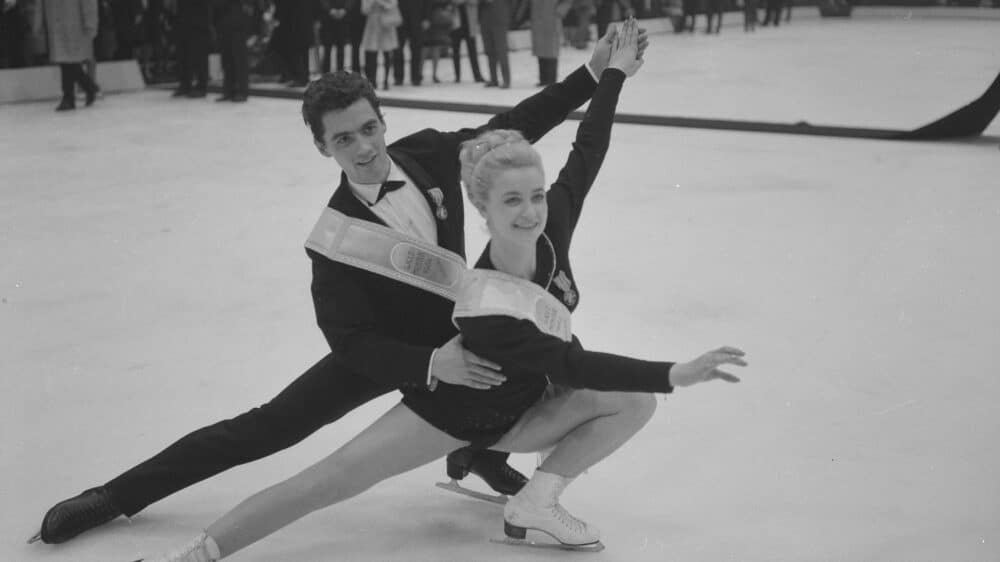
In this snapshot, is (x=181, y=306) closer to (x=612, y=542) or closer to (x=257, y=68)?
(x=612, y=542)

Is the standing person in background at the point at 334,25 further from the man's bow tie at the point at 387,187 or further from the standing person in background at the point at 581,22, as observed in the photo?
the man's bow tie at the point at 387,187

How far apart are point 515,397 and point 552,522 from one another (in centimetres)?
26

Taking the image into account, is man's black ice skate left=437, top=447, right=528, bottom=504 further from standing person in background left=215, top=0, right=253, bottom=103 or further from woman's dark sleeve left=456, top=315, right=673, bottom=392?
standing person in background left=215, top=0, right=253, bottom=103

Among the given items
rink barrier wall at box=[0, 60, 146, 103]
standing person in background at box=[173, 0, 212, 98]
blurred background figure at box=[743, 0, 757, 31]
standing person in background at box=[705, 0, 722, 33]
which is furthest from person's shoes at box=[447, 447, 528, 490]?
blurred background figure at box=[743, 0, 757, 31]

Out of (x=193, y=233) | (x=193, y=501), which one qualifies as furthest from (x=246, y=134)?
(x=193, y=501)

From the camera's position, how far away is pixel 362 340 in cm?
207

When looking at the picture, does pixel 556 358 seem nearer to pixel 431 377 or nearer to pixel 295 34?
pixel 431 377

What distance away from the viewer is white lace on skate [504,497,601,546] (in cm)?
216

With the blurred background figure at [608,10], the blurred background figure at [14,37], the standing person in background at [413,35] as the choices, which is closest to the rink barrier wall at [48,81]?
the blurred background figure at [14,37]

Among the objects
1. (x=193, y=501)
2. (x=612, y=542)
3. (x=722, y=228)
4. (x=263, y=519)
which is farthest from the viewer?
(x=722, y=228)

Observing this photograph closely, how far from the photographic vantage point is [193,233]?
5.03 m

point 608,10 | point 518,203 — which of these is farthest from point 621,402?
point 608,10

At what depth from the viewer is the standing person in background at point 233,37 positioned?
30.9ft

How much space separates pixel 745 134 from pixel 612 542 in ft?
18.6
